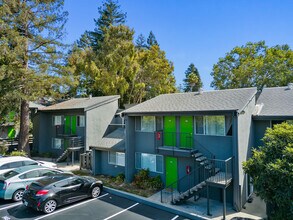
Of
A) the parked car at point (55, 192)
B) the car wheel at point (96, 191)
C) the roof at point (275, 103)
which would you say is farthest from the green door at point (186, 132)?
the parked car at point (55, 192)

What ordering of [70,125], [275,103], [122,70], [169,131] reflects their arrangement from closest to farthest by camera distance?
[275,103]
[169,131]
[70,125]
[122,70]

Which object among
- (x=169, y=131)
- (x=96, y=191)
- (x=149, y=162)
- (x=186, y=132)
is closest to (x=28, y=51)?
(x=96, y=191)

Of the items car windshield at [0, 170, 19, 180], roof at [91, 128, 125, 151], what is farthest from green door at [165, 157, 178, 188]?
car windshield at [0, 170, 19, 180]

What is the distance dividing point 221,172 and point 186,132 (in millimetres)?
3183

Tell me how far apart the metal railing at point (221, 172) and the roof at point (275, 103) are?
3929 millimetres

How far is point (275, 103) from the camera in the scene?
1486cm

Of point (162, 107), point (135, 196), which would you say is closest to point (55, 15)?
point (162, 107)

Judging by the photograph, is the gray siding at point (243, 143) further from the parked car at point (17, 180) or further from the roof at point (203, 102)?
the parked car at point (17, 180)

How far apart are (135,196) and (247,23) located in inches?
617

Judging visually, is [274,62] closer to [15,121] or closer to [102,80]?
[102,80]

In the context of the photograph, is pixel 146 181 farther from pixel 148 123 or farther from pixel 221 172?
pixel 221 172

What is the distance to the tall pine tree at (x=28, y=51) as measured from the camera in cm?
2066

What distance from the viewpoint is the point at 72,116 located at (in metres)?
23.9

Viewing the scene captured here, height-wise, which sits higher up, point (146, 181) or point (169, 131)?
point (169, 131)
